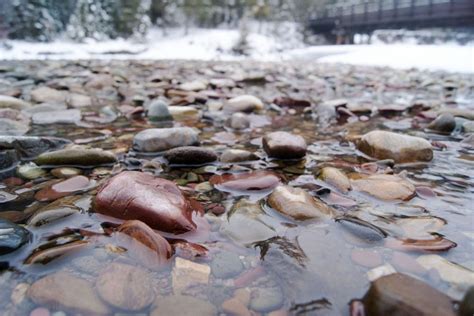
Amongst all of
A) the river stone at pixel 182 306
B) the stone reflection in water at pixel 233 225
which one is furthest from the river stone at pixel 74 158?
the river stone at pixel 182 306

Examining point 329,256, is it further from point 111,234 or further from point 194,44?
point 194,44

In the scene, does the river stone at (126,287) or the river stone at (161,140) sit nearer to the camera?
the river stone at (126,287)

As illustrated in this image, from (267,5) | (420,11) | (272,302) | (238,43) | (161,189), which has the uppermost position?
(267,5)

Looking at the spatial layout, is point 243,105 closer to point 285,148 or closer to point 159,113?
point 159,113

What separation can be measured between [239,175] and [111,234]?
0.63 meters

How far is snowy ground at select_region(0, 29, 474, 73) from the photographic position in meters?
9.42

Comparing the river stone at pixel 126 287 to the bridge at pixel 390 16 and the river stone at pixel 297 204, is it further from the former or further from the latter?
the bridge at pixel 390 16

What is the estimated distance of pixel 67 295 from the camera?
72 cm

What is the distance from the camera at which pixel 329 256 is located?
2.95 ft

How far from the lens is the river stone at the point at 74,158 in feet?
4.67

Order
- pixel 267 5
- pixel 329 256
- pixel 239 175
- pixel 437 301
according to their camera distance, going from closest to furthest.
→ 1. pixel 437 301
2. pixel 329 256
3. pixel 239 175
4. pixel 267 5

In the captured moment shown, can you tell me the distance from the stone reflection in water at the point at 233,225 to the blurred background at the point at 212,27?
8.18 metres

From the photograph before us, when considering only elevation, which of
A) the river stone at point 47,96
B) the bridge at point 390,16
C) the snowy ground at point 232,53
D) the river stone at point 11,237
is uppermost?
the bridge at point 390,16

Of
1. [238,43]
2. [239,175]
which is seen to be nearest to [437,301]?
[239,175]
